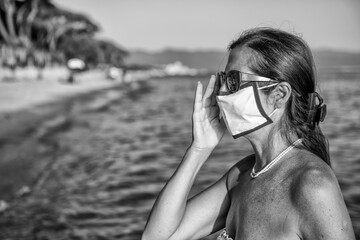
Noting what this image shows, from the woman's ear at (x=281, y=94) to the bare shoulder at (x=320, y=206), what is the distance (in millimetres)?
338

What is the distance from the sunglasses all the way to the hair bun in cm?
17

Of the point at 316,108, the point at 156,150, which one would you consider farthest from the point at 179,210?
the point at 156,150

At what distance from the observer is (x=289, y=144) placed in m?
1.90

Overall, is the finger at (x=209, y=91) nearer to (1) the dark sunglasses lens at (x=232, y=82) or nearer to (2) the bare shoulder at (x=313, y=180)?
(1) the dark sunglasses lens at (x=232, y=82)

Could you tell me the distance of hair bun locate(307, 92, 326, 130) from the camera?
1869 mm

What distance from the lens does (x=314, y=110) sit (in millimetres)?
1877

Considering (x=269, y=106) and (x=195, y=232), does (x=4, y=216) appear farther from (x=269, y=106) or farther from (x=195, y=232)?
(x=269, y=106)

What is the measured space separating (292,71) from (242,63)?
0.22m

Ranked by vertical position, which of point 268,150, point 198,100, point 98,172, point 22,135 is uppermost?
point 198,100

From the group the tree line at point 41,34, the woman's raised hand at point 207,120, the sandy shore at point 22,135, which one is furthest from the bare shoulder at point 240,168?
the tree line at point 41,34

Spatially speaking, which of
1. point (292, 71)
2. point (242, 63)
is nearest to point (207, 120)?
point (242, 63)

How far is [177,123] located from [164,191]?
14654 mm

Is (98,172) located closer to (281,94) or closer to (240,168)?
(240,168)

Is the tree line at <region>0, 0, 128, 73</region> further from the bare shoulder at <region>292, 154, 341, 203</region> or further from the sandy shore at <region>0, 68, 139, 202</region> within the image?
the bare shoulder at <region>292, 154, 341, 203</region>
